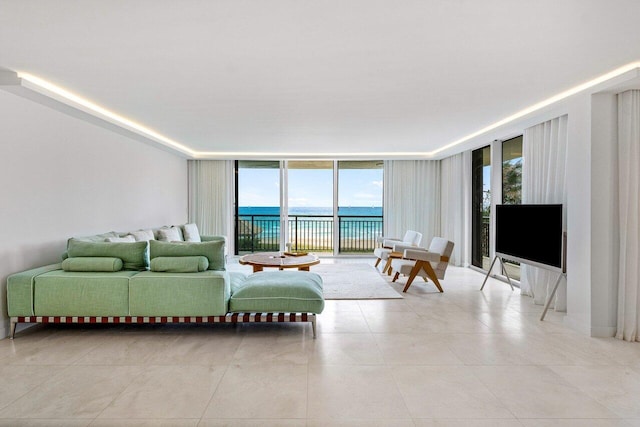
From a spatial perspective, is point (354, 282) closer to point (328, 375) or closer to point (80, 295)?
point (328, 375)

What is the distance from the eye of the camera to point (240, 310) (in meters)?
3.62

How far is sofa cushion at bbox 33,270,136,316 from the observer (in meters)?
3.55

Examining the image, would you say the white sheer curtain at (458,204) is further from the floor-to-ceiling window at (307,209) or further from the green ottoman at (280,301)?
the green ottoman at (280,301)

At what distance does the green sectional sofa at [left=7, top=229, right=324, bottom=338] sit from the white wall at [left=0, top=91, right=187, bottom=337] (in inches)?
13.9

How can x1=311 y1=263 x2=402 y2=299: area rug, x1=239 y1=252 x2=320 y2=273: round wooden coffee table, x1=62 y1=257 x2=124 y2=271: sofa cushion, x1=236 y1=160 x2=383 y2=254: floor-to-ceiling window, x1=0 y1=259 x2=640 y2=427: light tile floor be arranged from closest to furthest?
x1=0 y1=259 x2=640 y2=427: light tile floor < x1=62 y1=257 x2=124 y2=271: sofa cushion < x1=239 y1=252 x2=320 y2=273: round wooden coffee table < x1=311 y1=263 x2=402 y2=299: area rug < x1=236 y1=160 x2=383 y2=254: floor-to-ceiling window

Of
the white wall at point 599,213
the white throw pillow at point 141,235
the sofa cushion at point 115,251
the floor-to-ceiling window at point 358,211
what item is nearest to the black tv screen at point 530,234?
the white wall at point 599,213

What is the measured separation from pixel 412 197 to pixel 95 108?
6.51 m

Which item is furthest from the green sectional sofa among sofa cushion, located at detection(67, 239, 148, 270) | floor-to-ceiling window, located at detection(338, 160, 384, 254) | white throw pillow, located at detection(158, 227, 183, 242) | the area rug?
floor-to-ceiling window, located at detection(338, 160, 384, 254)

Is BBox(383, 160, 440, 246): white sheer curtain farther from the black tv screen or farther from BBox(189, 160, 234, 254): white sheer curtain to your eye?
BBox(189, 160, 234, 254): white sheer curtain

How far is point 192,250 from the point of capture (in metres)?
3.83

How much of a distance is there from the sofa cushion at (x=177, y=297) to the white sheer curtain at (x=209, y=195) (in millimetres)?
5202

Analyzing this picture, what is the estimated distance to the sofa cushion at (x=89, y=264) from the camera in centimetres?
372

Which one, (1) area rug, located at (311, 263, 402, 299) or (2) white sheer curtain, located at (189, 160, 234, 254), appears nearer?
(1) area rug, located at (311, 263, 402, 299)

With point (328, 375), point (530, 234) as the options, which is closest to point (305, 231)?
point (530, 234)
